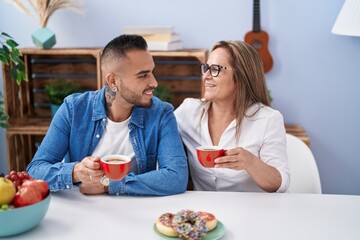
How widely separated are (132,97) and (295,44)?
1619mm

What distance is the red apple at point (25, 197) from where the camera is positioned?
1.40 m

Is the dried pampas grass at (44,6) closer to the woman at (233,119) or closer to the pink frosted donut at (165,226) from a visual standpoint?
the woman at (233,119)

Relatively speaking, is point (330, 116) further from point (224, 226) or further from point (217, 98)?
point (224, 226)

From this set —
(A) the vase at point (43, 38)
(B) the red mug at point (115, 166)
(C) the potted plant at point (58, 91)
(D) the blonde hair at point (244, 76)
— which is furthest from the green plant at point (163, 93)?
(B) the red mug at point (115, 166)

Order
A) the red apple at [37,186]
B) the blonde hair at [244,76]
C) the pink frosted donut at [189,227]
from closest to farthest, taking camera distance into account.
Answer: the pink frosted donut at [189,227] < the red apple at [37,186] < the blonde hair at [244,76]

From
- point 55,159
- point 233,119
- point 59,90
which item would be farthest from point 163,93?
point 55,159

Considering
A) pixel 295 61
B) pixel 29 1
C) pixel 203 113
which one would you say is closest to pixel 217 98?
pixel 203 113

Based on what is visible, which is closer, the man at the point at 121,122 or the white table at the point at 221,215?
the white table at the point at 221,215

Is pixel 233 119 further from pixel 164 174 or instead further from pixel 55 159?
pixel 55 159

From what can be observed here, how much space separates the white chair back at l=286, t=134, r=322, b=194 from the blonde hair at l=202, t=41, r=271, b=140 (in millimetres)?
279

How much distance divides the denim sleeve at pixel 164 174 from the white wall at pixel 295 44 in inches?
56.3

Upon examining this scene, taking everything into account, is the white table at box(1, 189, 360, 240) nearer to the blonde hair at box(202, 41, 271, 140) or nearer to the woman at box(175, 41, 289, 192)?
the woman at box(175, 41, 289, 192)

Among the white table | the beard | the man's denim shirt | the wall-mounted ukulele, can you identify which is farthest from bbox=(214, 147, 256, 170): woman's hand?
the wall-mounted ukulele

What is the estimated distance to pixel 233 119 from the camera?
2117mm
